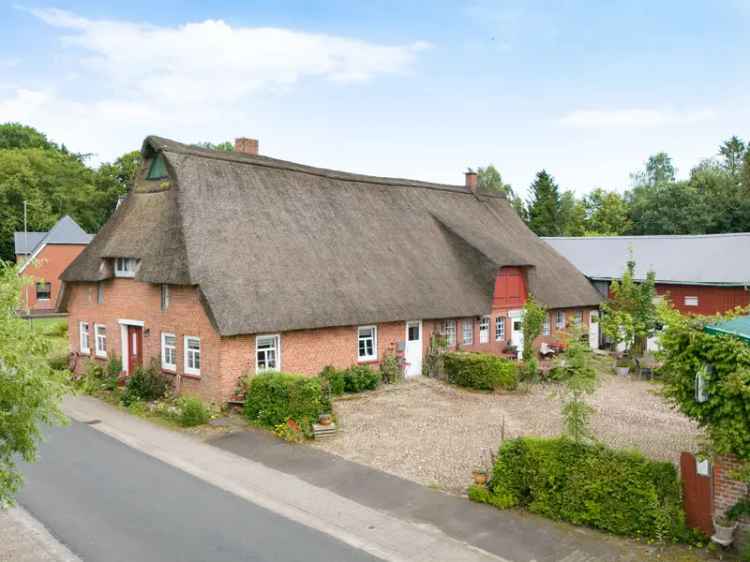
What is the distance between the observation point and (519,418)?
57.1ft

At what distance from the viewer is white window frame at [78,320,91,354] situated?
23109mm

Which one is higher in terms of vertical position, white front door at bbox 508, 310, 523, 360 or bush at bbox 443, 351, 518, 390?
white front door at bbox 508, 310, 523, 360

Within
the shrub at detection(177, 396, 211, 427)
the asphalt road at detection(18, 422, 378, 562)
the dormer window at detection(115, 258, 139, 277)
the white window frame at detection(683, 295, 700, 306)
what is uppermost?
the dormer window at detection(115, 258, 139, 277)

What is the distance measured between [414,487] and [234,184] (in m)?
13.1

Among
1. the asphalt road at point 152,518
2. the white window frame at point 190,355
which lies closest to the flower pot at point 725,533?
the asphalt road at point 152,518

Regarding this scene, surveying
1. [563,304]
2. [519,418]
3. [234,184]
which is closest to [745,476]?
[519,418]

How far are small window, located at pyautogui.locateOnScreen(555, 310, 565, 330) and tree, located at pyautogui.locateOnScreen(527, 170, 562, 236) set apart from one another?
84.1ft

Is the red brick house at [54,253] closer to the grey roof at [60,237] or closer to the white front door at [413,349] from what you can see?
the grey roof at [60,237]

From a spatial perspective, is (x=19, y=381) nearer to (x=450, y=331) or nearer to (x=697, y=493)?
(x=697, y=493)

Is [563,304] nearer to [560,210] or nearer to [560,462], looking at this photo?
[560,462]

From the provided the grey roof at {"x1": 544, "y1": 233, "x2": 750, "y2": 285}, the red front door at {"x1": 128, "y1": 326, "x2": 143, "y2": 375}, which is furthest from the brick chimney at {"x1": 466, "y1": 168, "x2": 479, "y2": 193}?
the red front door at {"x1": 128, "y1": 326, "x2": 143, "y2": 375}

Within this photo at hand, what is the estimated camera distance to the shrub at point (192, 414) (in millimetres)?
16219

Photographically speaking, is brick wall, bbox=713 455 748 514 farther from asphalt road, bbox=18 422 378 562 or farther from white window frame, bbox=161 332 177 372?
white window frame, bbox=161 332 177 372

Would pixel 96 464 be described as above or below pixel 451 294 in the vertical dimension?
below
